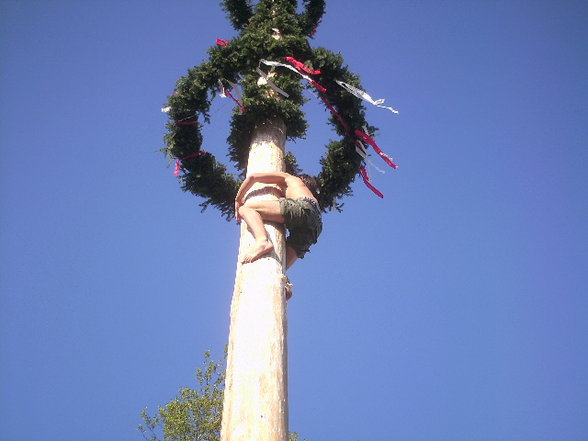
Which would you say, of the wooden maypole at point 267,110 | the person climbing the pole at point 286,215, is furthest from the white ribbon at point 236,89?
the person climbing the pole at point 286,215

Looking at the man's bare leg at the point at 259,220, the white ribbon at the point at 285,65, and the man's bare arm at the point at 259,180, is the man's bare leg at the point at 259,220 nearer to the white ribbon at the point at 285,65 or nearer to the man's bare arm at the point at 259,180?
the man's bare arm at the point at 259,180

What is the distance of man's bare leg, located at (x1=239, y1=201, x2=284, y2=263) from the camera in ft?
15.1

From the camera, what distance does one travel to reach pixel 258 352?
3.77 m

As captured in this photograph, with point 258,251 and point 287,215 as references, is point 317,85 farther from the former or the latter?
point 258,251

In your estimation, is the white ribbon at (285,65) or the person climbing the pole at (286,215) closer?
the person climbing the pole at (286,215)

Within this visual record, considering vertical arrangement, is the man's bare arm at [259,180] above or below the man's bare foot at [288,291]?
above

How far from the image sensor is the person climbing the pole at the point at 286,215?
4742mm

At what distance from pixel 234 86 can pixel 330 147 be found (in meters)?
1.66

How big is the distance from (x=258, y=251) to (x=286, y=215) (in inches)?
24.5

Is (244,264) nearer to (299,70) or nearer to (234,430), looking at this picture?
(234,430)

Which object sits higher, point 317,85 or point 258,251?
point 317,85

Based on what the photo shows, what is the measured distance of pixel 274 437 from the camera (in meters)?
3.32

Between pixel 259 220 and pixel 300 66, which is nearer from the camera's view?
pixel 259 220

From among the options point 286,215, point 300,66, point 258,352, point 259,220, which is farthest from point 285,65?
point 258,352
